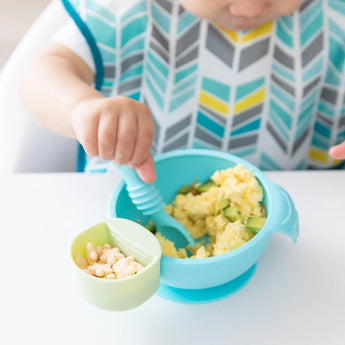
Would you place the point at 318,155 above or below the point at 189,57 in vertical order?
below

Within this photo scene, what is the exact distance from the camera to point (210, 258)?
48 centimetres

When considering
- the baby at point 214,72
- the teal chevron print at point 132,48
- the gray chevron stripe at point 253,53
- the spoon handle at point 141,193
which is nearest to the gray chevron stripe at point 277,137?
the baby at point 214,72

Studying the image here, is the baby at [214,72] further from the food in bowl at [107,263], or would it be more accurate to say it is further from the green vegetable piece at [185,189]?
the food in bowl at [107,263]

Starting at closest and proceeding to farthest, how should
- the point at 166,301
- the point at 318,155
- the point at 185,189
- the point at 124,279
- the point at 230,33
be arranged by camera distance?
the point at 124,279, the point at 166,301, the point at 185,189, the point at 230,33, the point at 318,155

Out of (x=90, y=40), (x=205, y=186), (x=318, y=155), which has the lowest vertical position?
(x=318, y=155)

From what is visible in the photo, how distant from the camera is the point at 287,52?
2.59ft

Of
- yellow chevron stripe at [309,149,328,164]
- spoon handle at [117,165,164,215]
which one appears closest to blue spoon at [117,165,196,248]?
spoon handle at [117,165,164,215]

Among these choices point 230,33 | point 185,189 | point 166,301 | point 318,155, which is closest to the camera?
point 166,301

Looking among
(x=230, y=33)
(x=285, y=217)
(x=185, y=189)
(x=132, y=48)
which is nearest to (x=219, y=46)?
(x=230, y=33)

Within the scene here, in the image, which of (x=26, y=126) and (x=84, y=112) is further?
(x=26, y=126)

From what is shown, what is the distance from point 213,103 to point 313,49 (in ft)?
0.56

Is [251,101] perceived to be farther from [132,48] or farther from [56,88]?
[56,88]

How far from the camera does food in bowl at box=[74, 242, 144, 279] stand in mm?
473

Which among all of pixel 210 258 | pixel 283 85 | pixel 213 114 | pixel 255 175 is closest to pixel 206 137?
pixel 213 114
